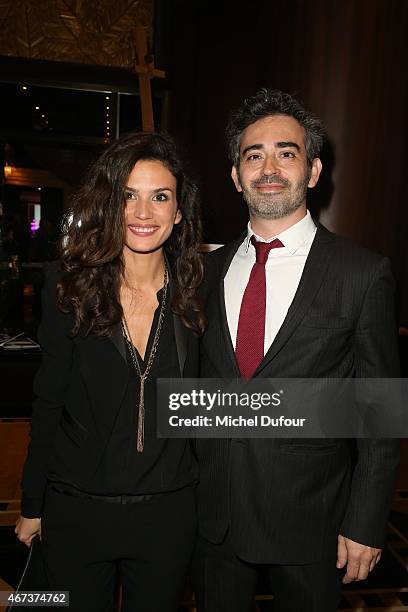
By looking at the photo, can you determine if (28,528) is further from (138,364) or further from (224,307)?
(224,307)

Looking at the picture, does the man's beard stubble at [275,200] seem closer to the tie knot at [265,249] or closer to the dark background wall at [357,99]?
the tie knot at [265,249]

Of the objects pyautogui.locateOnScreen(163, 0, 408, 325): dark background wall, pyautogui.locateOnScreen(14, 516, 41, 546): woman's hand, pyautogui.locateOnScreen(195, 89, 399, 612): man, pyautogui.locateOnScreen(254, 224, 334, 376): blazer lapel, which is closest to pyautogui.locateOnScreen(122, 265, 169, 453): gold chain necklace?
pyautogui.locateOnScreen(195, 89, 399, 612): man

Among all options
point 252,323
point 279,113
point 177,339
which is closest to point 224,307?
point 252,323

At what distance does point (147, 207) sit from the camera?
5.33ft

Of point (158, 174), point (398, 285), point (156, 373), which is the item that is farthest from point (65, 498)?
point (398, 285)

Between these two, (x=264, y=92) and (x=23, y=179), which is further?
(x=23, y=179)

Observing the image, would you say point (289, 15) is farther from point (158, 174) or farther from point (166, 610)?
point (166, 610)

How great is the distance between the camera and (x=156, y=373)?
1492 mm

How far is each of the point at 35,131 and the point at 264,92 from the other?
14.7ft

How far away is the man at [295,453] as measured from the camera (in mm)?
1571

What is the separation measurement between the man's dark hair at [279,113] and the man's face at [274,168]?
0.02 meters

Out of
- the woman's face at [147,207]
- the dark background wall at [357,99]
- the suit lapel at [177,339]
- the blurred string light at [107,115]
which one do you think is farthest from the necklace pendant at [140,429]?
the blurred string light at [107,115]

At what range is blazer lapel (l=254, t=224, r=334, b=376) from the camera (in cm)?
156

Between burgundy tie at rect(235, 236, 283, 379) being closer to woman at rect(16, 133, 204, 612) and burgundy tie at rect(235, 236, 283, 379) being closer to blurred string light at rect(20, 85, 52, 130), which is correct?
woman at rect(16, 133, 204, 612)
